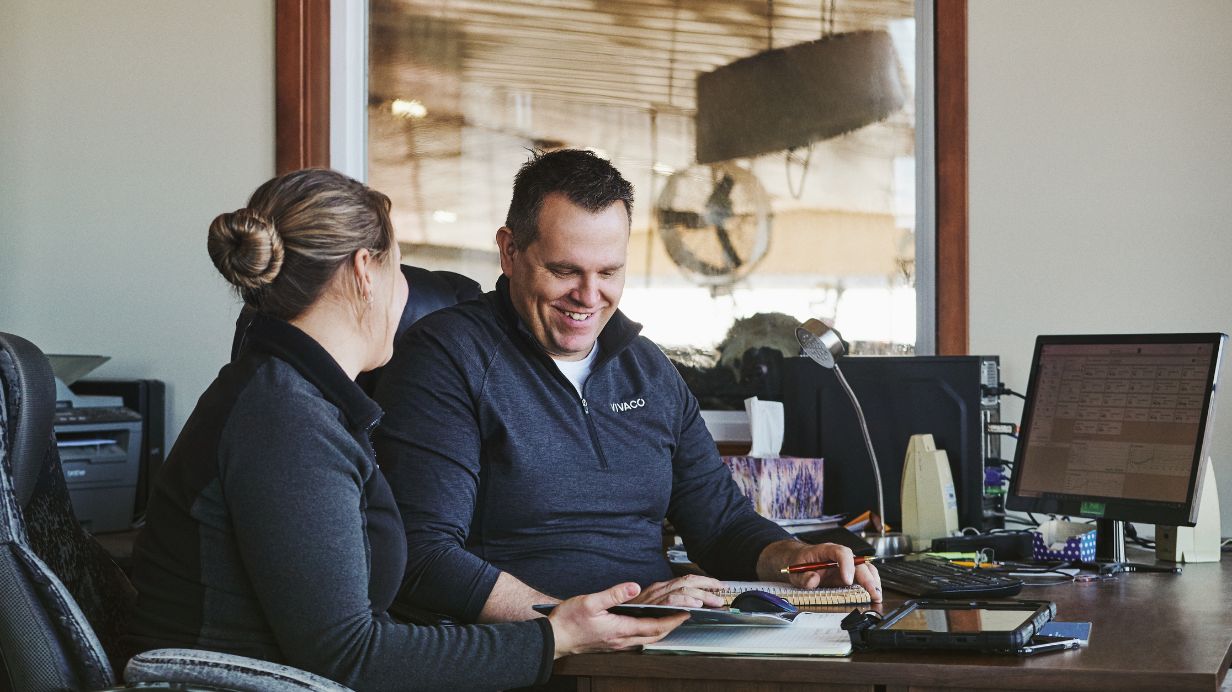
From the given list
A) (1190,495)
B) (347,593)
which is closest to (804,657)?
(347,593)

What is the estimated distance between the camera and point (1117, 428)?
2115 mm

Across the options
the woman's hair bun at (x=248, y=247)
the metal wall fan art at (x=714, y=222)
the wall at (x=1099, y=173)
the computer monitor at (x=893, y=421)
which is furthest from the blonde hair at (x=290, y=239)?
the wall at (x=1099, y=173)

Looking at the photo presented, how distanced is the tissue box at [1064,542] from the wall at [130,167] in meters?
2.08

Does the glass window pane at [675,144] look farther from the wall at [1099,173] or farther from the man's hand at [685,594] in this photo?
the man's hand at [685,594]

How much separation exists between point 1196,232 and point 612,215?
59.3 inches

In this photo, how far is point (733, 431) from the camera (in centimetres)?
302

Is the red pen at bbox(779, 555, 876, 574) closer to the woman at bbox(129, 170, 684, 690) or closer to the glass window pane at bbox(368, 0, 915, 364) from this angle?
the woman at bbox(129, 170, 684, 690)

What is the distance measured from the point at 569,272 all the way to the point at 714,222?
3.93ft

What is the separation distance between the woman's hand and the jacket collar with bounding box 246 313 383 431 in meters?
0.33

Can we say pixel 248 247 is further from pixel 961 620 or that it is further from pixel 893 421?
pixel 893 421

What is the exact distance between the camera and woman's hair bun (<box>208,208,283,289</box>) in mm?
1378

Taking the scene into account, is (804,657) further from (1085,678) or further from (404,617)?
(404,617)

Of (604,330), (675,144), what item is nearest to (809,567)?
(604,330)

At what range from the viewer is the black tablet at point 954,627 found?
136 cm
